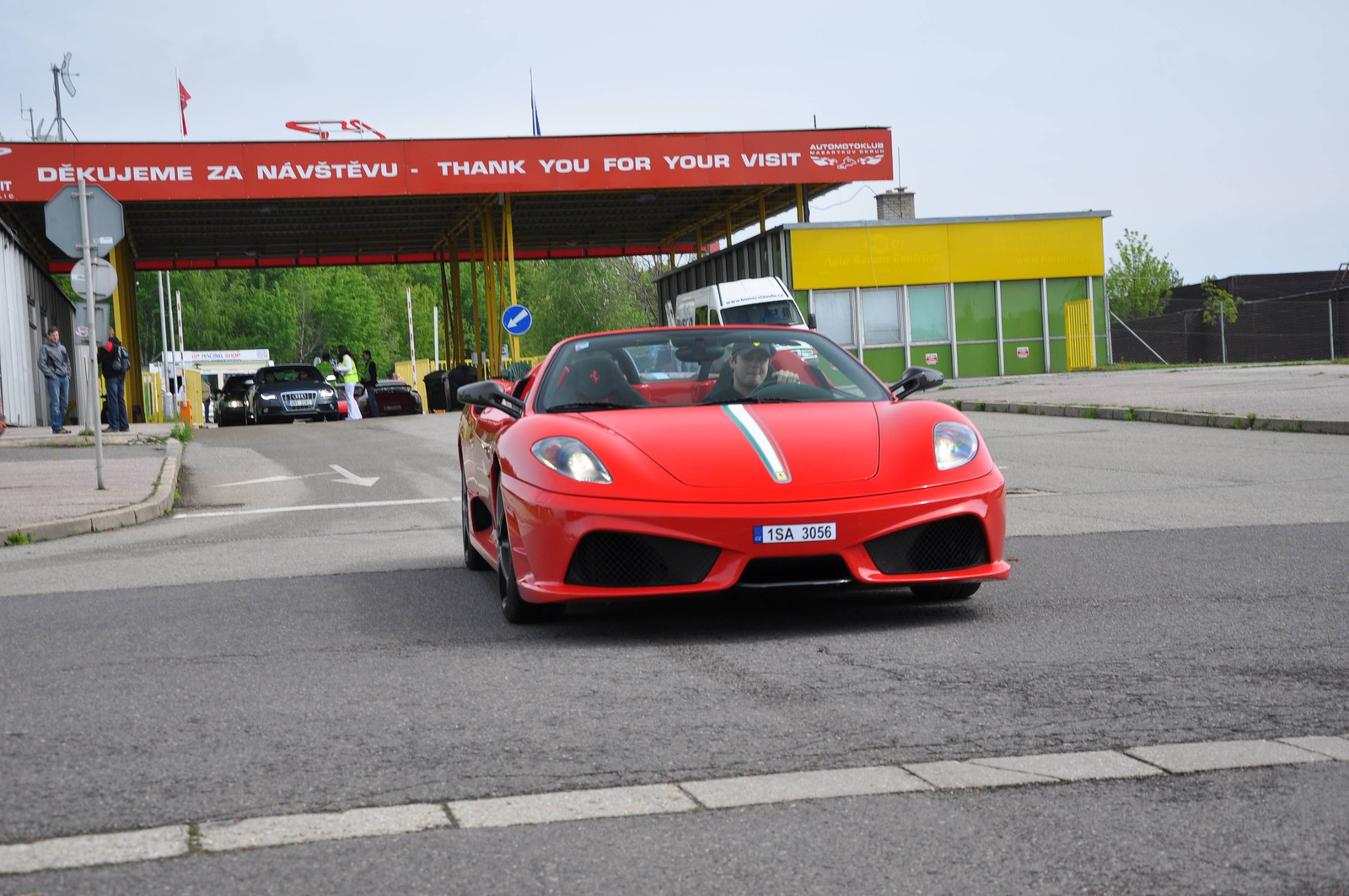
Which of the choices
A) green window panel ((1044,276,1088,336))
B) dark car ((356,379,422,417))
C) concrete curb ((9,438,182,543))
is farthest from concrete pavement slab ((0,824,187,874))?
green window panel ((1044,276,1088,336))

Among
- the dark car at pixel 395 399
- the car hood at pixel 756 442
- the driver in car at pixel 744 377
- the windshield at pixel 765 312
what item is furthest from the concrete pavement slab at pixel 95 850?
the dark car at pixel 395 399

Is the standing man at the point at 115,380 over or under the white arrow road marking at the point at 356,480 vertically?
over

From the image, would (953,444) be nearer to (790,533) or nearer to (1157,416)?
(790,533)

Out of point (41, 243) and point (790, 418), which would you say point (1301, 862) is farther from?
point (41, 243)

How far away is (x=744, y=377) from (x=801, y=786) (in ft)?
11.4

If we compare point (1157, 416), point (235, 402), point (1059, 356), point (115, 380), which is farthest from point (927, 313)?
point (115, 380)

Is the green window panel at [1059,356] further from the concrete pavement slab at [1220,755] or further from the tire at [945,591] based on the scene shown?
the concrete pavement slab at [1220,755]

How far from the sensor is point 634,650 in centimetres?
544

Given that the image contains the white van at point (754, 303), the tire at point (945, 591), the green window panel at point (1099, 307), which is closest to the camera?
the tire at point (945, 591)

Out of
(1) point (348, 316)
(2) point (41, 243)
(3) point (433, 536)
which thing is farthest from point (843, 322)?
(1) point (348, 316)

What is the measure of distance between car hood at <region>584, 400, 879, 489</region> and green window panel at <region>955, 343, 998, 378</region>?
3249cm

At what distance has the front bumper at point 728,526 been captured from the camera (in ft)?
18.1

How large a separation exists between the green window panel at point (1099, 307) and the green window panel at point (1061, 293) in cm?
24

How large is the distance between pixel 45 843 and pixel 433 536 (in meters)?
A: 6.73
